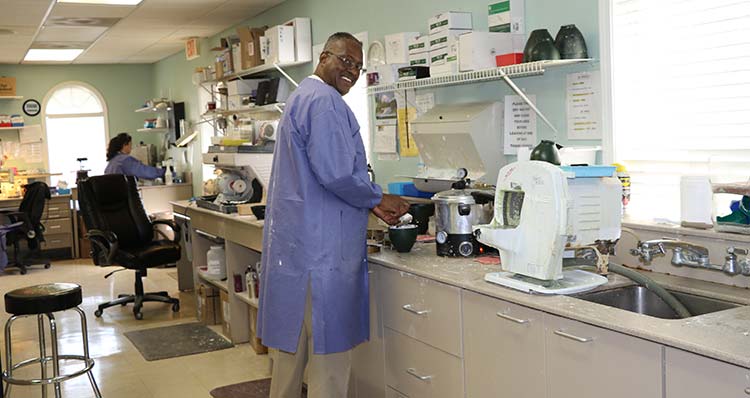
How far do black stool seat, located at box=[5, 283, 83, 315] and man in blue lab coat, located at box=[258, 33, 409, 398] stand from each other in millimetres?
1144

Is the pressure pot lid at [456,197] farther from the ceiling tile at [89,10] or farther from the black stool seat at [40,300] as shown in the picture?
the ceiling tile at [89,10]

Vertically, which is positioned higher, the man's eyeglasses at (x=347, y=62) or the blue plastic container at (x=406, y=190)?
the man's eyeglasses at (x=347, y=62)

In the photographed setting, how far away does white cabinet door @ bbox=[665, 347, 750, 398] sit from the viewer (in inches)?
64.7

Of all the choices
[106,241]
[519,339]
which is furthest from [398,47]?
[106,241]

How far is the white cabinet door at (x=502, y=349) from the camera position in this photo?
2.23 meters

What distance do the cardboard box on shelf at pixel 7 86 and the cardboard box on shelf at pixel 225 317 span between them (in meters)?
5.95

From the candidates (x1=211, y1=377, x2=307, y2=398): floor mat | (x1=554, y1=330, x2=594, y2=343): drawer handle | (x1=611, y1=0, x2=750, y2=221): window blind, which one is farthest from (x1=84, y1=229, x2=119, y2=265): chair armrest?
(x1=554, y1=330, x2=594, y2=343): drawer handle

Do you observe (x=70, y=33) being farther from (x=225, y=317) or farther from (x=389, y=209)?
(x=389, y=209)

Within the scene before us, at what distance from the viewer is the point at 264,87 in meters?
6.04

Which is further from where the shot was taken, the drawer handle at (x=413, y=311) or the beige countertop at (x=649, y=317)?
the drawer handle at (x=413, y=311)

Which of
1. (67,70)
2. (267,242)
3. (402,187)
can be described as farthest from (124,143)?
(267,242)

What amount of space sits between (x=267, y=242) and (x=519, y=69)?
1.25 metres

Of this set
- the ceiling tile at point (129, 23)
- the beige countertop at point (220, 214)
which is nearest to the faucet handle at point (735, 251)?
the beige countertop at point (220, 214)

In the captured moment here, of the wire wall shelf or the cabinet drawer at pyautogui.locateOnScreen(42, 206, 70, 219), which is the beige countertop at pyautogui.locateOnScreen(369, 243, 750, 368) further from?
the cabinet drawer at pyautogui.locateOnScreen(42, 206, 70, 219)
